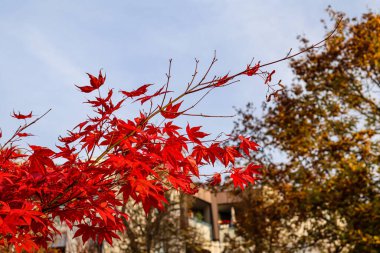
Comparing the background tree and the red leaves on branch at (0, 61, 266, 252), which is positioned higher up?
the background tree

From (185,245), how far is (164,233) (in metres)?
2.44

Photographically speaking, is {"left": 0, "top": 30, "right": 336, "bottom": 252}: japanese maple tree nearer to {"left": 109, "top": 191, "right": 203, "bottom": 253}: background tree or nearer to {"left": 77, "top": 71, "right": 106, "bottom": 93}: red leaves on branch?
{"left": 77, "top": 71, "right": 106, "bottom": 93}: red leaves on branch

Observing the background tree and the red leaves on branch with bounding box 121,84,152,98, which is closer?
the red leaves on branch with bounding box 121,84,152,98

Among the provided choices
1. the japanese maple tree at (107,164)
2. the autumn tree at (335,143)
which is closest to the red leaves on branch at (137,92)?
the japanese maple tree at (107,164)

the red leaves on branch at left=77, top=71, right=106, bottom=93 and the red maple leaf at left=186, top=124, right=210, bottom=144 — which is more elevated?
the red leaves on branch at left=77, top=71, right=106, bottom=93

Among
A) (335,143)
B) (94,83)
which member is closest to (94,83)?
(94,83)

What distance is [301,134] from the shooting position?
13.9m

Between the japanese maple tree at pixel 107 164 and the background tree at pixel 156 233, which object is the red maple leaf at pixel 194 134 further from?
the background tree at pixel 156 233

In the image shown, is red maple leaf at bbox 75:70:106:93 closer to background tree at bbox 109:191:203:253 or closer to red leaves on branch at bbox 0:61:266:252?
red leaves on branch at bbox 0:61:266:252

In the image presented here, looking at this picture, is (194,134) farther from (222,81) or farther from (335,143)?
(335,143)

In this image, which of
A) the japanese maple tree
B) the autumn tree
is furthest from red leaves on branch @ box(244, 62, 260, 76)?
the autumn tree

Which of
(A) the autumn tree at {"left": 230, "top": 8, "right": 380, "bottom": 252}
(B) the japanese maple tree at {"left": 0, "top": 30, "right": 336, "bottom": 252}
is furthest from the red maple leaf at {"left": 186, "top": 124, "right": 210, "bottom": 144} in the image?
(A) the autumn tree at {"left": 230, "top": 8, "right": 380, "bottom": 252}

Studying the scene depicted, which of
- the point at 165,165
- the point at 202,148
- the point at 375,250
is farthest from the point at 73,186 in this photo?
the point at 375,250

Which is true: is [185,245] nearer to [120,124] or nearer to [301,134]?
[301,134]
